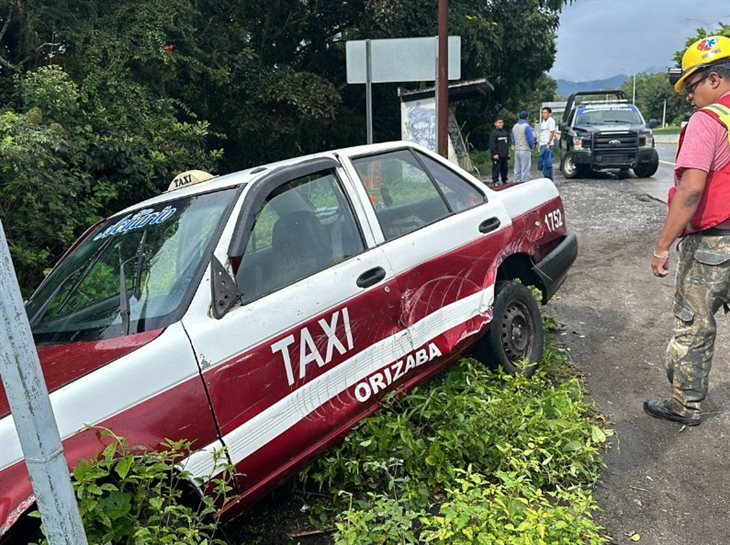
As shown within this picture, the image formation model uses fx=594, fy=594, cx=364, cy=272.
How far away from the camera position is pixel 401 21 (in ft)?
49.3

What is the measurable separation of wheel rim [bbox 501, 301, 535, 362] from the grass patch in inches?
11.8

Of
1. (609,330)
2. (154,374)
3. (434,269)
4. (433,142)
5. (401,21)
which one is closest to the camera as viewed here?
(154,374)

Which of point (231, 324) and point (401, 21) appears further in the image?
point (401, 21)

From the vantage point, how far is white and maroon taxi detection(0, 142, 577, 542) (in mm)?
2154

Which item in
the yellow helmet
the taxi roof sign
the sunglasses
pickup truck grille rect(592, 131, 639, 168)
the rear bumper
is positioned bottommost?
pickup truck grille rect(592, 131, 639, 168)

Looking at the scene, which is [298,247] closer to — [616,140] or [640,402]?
[640,402]

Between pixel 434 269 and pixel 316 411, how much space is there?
1.15 metres

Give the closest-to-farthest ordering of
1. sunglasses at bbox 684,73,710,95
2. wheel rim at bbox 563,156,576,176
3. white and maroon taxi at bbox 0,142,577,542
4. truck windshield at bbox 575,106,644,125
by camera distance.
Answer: white and maroon taxi at bbox 0,142,577,542
sunglasses at bbox 684,73,710,95
truck windshield at bbox 575,106,644,125
wheel rim at bbox 563,156,576,176

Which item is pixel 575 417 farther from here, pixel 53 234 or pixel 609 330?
pixel 53 234

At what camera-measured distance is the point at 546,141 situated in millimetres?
13672

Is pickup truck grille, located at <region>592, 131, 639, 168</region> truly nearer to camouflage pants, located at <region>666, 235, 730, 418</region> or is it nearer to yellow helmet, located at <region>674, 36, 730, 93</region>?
yellow helmet, located at <region>674, 36, 730, 93</region>

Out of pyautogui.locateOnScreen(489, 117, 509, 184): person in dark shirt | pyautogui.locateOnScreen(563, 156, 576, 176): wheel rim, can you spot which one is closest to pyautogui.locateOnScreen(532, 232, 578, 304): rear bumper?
pyautogui.locateOnScreen(489, 117, 509, 184): person in dark shirt

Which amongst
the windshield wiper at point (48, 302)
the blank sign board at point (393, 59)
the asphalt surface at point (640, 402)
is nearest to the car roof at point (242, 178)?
the windshield wiper at point (48, 302)

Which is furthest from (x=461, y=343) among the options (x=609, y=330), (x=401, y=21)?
(x=401, y=21)
